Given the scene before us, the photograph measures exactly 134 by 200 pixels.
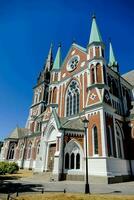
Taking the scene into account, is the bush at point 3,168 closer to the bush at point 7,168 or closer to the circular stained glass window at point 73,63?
the bush at point 7,168

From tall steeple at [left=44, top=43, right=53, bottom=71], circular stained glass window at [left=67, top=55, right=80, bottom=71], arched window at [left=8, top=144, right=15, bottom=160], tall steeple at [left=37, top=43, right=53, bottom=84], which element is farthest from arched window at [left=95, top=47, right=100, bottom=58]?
arched window at [left=8, top=144, right=15, bottom=160]

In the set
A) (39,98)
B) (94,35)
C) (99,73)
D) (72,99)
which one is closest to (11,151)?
(39,98)

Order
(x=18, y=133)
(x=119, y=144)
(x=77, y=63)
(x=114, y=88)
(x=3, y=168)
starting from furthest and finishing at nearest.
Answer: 1. (x=18, y=133)
2. (x=77, y=63)
3. (x=114, y=88)
4. (x=3, y=168)
5. (x=119, y=144)

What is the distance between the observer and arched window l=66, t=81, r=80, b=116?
90.2ft

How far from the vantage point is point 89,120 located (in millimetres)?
22328

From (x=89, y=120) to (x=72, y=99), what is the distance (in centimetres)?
737

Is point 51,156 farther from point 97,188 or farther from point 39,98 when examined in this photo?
point 39,98

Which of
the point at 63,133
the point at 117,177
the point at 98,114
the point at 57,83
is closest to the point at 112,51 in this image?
the point at 57,83

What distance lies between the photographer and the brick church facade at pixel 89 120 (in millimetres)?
19688

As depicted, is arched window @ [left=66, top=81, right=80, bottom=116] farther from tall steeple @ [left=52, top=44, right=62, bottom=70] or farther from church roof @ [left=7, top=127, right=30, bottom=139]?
church roof @ [left=7, top=127, right=30, bottom=139]

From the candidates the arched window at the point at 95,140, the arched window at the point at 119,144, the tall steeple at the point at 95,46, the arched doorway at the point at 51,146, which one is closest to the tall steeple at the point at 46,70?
the tall steeple at the point at 95,46

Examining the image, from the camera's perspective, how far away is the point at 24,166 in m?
40.0

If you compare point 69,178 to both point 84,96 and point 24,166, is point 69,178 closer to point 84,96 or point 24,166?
point 84,96

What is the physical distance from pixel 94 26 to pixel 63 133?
2214cm
